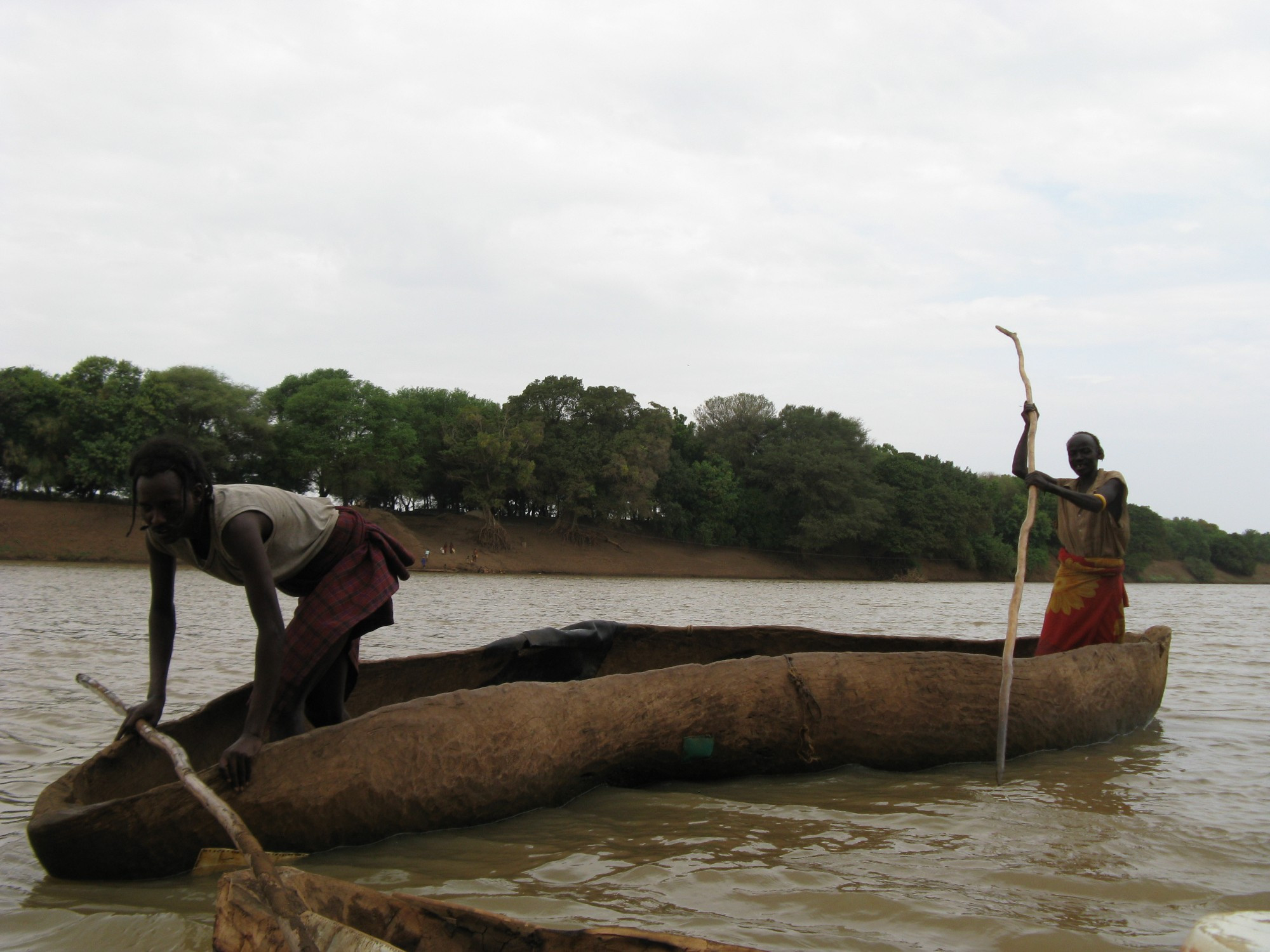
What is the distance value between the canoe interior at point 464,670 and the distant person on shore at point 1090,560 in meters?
0.67

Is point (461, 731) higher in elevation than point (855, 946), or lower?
higher

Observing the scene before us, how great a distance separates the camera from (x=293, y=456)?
119 feet

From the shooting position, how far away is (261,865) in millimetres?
1923

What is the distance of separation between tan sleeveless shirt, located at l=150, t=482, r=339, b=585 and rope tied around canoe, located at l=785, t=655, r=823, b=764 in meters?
2.08

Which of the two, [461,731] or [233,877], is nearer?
[233,877]

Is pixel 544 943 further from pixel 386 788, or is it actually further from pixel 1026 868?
pixel 1026 868

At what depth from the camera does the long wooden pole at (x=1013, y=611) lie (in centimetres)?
420

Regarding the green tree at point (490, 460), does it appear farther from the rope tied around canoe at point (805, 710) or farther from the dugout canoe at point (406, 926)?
the dugout canoe at point (406, 926)

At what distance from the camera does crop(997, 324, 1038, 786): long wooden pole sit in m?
4.20

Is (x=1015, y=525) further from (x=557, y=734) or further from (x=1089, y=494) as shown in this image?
(x=557, y=734)

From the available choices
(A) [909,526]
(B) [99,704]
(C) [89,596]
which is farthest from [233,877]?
(A) [909,526]

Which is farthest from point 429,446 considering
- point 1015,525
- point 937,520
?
point 1015,525

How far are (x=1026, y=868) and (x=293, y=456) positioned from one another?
36555 millimetres

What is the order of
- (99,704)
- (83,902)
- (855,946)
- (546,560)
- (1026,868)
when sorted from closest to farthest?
(855,946) → (83,902) → (1026,868) → (99,704) → (546,560)
